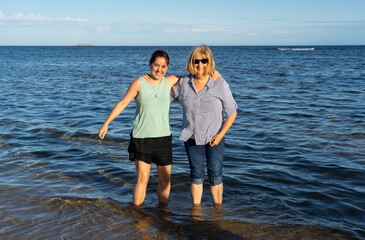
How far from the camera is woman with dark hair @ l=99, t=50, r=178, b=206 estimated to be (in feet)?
14.7

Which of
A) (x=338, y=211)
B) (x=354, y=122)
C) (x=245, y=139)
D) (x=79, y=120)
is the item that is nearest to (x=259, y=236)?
(x=338, y=211)

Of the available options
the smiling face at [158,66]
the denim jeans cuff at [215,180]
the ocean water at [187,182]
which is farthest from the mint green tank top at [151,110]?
the ocean water at [187,182]

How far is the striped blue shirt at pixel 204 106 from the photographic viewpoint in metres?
4.58

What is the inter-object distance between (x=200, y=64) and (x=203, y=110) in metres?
0.59

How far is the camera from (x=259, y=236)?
458 cm

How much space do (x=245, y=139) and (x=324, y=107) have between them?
5.70m

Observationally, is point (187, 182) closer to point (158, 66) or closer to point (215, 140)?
point (215, 140)

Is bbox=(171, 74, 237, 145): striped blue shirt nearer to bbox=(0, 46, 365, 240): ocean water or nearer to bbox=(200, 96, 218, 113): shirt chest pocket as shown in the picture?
bbox=(200, 96, 218, 113): shirt chest pocket

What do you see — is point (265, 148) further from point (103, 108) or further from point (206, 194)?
point (103, 108)

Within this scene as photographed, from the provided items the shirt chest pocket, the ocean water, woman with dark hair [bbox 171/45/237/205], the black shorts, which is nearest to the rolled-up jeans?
woman with dark hair [bbox 171/45/237/205]

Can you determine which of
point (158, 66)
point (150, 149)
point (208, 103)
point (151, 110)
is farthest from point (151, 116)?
point (208, 103)

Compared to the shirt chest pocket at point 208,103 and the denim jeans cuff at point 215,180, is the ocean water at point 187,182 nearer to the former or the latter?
the denim jeans cuff at point 215,180

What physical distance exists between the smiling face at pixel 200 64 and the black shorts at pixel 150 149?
98 centimetres

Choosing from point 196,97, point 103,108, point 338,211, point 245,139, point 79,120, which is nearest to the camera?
point 196,97
